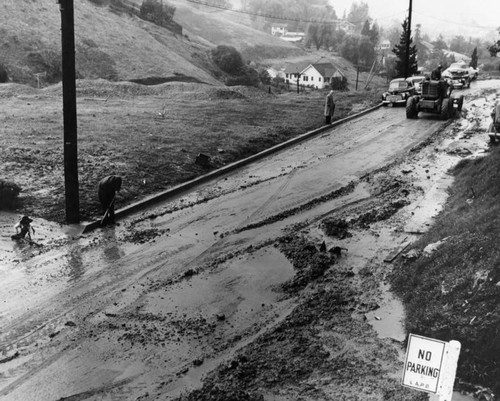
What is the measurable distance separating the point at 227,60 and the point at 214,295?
209 feet

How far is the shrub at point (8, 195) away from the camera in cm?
1240

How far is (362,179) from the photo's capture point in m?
15.7

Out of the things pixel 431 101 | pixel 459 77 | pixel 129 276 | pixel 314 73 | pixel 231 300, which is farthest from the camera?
pixel 314 73

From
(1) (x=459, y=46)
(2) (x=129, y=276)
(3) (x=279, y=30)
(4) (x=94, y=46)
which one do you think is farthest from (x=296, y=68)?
(2) (x=129, y=276)

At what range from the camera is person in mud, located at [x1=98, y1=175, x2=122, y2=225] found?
39.3 feet

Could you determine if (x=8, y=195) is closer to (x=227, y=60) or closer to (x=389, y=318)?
(x=389, y=318)

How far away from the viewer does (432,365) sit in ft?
12.6

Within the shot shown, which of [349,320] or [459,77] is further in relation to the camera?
[459,77]

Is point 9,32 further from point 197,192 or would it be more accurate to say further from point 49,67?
point 197,192

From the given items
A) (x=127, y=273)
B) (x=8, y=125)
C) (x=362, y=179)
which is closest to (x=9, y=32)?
(x=8, y=125)

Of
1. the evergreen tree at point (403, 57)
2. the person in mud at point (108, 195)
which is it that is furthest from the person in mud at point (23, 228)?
the evergreen tree at point (403, 57)

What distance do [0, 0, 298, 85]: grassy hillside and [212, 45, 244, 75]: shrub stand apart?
1.66 metres

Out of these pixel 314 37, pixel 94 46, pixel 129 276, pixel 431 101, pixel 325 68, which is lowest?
pixel 325 68

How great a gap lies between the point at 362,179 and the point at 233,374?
1013 centimetres
